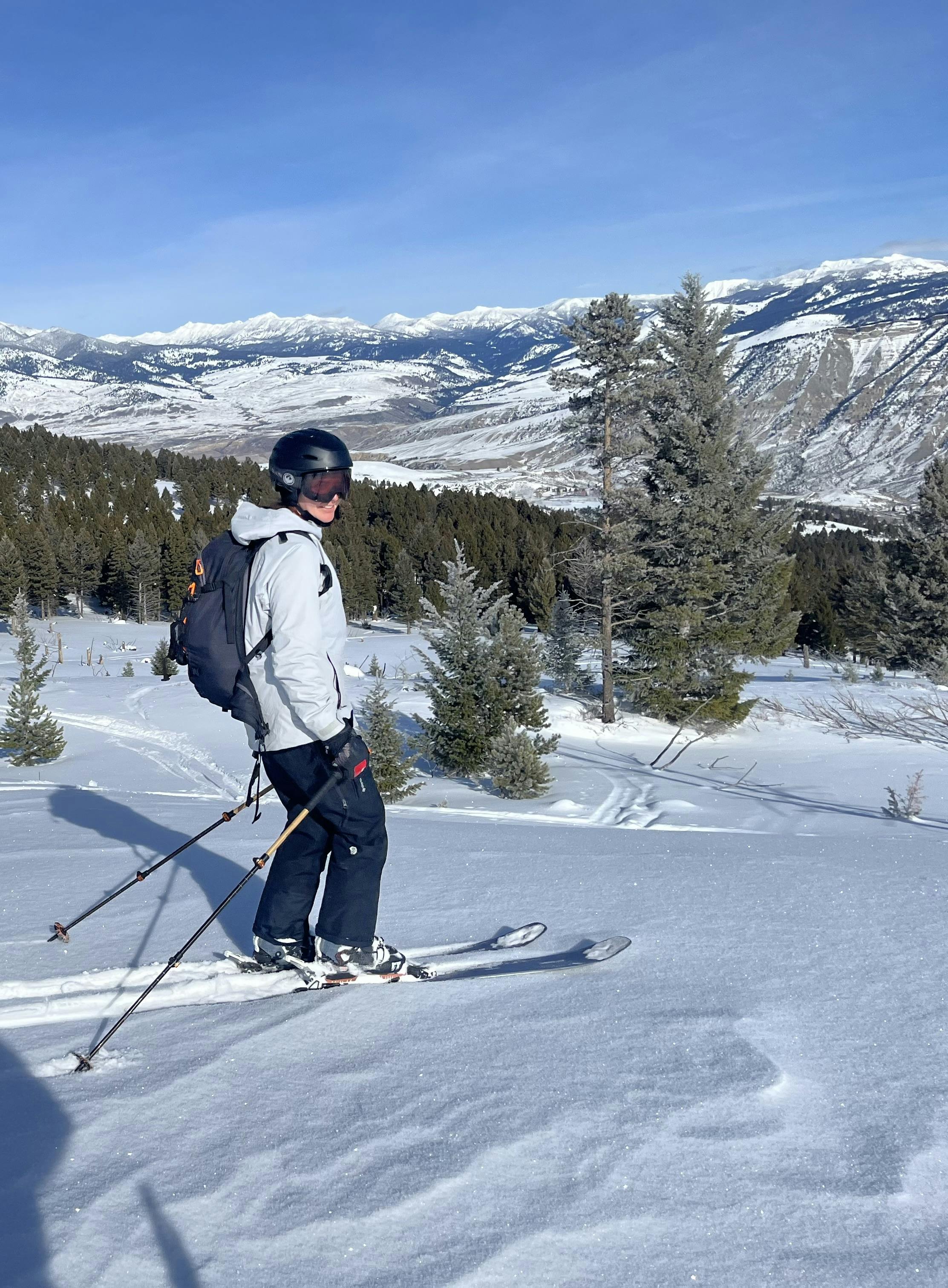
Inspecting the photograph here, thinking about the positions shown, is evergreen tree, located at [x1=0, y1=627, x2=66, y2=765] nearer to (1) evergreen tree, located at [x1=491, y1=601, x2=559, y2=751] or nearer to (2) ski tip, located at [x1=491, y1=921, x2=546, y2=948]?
(1) evergreen tree, located at [x1=491, y1=601, x2=559, y2=751]

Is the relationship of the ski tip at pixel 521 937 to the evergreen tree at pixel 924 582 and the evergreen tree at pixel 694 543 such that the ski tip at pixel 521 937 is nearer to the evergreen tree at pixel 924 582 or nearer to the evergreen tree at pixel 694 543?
the evergreen tree at pixel 694 543

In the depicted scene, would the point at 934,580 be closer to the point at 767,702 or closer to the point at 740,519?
the point at 740,519

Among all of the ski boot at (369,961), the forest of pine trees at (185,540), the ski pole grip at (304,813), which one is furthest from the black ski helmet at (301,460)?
the forest of pine trees at (185,540)

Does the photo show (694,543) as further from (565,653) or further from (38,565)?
(38,565)

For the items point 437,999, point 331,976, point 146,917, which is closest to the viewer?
point 437,999

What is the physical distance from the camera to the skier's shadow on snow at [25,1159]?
1962 mm

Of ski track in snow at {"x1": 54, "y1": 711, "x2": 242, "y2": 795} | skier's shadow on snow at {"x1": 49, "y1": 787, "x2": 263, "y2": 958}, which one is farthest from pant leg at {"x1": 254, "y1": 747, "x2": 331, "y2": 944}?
ski track in snow at {"x1": 54, "y1": 711, "x2": 242, "y2": 795}

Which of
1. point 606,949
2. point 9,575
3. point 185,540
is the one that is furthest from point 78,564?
point 606,949

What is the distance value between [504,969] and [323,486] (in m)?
2.18

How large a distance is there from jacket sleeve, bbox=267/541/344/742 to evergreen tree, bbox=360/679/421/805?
10.1 metres

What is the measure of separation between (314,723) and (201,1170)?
149cm

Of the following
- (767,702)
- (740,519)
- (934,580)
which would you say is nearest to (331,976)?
(767,702)

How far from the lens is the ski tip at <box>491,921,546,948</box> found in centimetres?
399

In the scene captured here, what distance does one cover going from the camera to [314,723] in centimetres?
329
